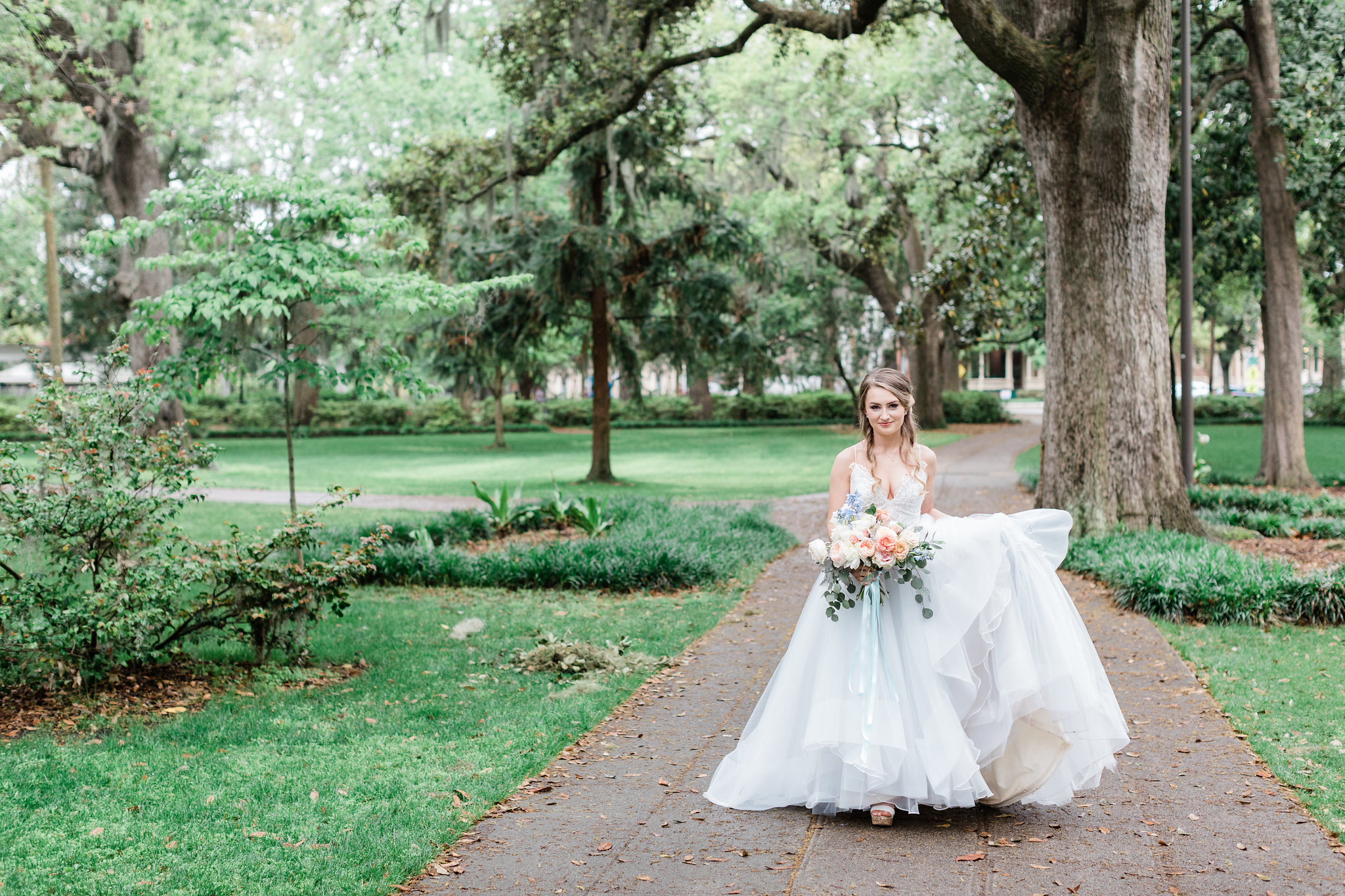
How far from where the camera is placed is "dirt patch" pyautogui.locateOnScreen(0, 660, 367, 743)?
5648 mm

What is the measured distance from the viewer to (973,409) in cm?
4100

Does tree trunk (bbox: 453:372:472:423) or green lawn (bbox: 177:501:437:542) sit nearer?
green lawn (bbox: 177:501:437:542)

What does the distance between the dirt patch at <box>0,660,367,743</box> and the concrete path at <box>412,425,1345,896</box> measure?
230cm

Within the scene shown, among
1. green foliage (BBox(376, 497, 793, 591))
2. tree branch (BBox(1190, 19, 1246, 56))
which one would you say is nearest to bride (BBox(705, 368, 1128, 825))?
green foliage (BBox(376, 497, 793, 591))

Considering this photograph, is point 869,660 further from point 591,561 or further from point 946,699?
point 591,561

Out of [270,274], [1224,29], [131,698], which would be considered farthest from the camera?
[1224,29]

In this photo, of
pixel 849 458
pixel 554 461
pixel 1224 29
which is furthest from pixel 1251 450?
pixel 849 458

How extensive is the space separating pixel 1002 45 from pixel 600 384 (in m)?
11.7

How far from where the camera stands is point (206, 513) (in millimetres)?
16031

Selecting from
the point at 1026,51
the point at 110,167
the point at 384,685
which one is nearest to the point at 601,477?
the point at 110,167

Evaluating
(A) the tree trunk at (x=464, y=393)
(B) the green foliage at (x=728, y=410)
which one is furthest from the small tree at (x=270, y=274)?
(B) the green foliage at (x=728, y=410)

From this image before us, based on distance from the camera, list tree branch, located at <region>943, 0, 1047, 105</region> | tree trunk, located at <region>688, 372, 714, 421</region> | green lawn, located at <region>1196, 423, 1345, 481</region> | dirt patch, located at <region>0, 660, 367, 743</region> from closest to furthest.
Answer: dirt patch, located at <region>0, 660, 367, 743</region>
tree branch, located at <region>943, 0, 1047, 105</region>
green lawn, located at <region>1196, 423, 1345, 481</region>
tree trunk, located at <region>688, 372, 714, 421</region>

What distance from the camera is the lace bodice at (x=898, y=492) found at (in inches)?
180

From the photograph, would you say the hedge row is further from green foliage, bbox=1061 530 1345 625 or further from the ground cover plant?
the ground cover plant
